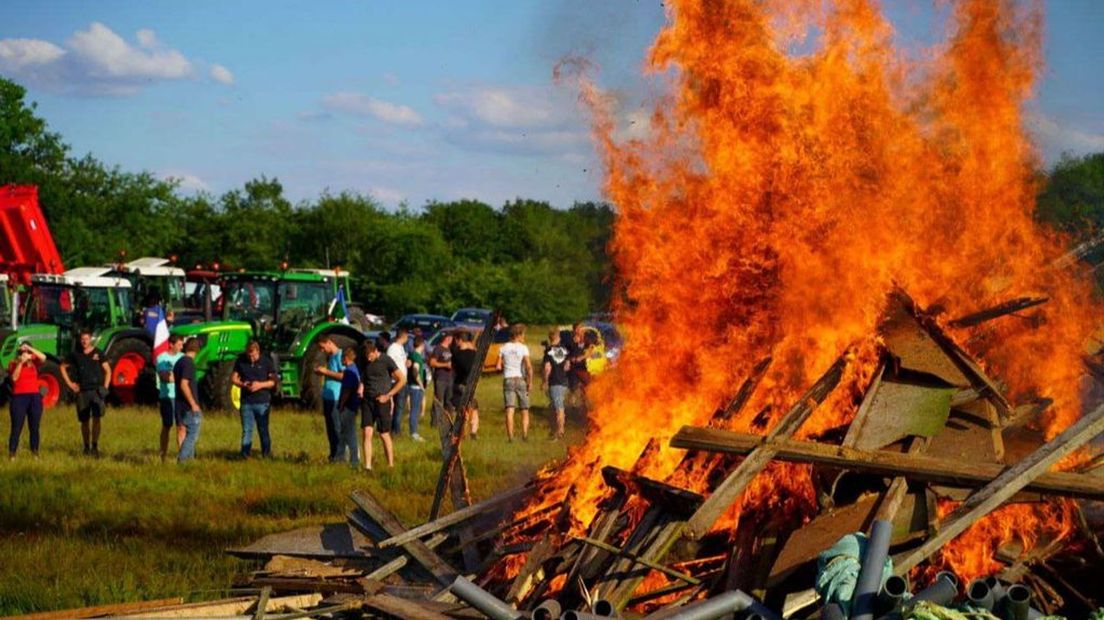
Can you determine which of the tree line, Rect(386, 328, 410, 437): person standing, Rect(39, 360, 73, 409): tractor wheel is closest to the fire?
Rect(386, 328, 410, 437): person standing

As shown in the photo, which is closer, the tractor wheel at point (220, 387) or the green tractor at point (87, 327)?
the tractor wheel at point (220, 387)

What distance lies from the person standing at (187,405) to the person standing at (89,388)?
155 centimetres

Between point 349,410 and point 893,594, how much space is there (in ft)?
39.8

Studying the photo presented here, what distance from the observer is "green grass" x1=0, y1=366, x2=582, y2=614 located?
10250 mm

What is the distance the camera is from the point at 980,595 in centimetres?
641

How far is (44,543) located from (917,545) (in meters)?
8.24

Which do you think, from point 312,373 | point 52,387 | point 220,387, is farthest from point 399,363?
point 52,387

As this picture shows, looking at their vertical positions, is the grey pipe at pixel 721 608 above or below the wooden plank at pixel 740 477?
below

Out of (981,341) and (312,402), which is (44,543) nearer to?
(981,341)

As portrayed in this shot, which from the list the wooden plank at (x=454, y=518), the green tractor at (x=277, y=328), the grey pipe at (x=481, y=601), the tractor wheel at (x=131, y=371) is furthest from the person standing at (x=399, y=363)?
the grey pipe at (x=481, y=601)

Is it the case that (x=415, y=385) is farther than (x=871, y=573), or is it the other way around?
(x=415, y=385)

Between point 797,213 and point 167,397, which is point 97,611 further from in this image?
point 167,397

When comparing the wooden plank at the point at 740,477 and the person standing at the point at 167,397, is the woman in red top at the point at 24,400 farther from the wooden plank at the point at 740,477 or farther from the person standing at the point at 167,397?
the wooden plank at the point at 740,477

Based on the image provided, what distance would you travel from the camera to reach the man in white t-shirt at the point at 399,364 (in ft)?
61.7
